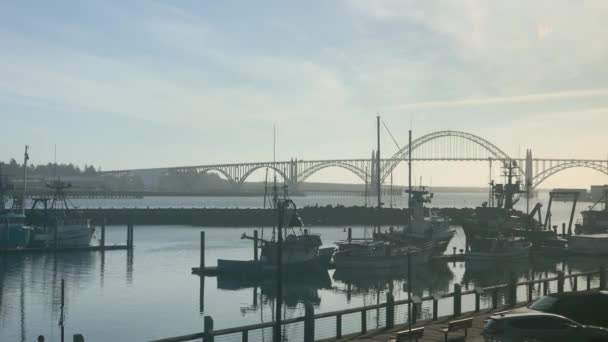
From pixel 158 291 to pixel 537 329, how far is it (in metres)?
33.2

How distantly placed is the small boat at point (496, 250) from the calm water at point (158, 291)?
3.56 ft

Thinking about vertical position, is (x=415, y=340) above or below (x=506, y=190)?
below

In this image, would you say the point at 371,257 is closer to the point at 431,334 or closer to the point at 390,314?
the point at 390,314

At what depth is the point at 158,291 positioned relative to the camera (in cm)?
4812

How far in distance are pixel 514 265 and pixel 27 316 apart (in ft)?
141

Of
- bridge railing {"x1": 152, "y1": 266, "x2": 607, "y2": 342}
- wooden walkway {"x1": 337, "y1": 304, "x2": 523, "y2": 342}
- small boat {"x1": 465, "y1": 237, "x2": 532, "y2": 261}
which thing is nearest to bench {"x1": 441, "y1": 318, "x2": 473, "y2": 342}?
wooden walkway {"x1": 337, "y1": 304, "x2": 523, "y2": 342}

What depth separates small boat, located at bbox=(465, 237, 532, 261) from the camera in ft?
210

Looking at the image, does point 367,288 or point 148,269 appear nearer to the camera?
point 367,288

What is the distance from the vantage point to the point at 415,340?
21734 mm

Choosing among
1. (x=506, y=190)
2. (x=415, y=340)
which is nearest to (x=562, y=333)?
(x=415, y=340)

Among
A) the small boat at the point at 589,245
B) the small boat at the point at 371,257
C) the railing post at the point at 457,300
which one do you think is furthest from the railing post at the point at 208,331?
the small boat at the point at 589,245

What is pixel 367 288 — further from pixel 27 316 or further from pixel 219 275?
pixel 27 316

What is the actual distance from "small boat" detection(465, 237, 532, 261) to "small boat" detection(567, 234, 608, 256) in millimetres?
7634

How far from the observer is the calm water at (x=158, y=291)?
3688 cm
